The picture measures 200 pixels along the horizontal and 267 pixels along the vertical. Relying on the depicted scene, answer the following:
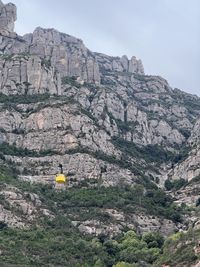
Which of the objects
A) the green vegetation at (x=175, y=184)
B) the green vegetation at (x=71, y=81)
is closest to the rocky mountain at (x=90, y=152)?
the green vegetation at (x=71, y=81)

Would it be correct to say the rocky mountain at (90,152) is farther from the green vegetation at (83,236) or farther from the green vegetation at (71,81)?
the green vegetation at (83,236)

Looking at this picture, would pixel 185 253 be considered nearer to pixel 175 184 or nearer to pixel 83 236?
pixel 83 236

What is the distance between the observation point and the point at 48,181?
136 meters

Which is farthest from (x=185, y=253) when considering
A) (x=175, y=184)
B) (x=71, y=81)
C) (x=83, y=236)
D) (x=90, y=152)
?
(x=71, y=81)

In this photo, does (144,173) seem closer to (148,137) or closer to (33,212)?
(148,137)

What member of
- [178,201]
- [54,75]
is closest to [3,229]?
[178,201]

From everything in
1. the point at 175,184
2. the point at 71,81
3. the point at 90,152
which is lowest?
the point at 175,184

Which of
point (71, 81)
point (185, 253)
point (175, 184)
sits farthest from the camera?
point (71, 81)

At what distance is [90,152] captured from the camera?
14212 cm

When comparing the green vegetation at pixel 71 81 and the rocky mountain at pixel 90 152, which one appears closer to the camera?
the rocky mountain at pixel 90 152

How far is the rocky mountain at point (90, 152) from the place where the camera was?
4734 inches

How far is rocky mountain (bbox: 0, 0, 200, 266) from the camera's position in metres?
120

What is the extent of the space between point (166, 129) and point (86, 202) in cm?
6845

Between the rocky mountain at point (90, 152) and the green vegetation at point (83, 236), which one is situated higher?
the rocky mountain at point (90, 152)
